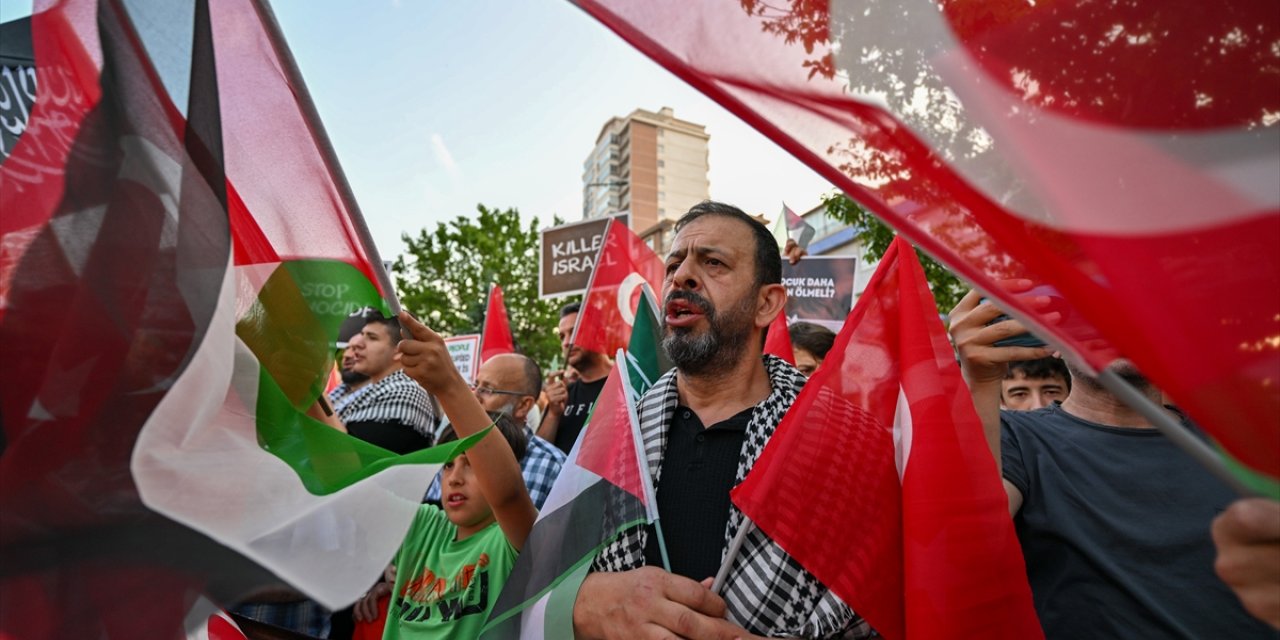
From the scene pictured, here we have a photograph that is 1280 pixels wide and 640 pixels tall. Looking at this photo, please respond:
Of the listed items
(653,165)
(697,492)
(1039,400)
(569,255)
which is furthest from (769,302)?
(653,165)

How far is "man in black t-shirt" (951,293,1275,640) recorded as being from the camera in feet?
5.13

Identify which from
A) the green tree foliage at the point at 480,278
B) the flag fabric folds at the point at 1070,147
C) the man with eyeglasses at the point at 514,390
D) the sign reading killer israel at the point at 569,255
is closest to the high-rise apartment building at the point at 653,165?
the green tree foliage at the point at 480,278

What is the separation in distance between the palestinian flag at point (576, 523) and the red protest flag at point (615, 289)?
3.36 meters

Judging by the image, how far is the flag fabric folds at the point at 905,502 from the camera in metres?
1.47

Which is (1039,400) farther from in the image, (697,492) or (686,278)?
(697,492)

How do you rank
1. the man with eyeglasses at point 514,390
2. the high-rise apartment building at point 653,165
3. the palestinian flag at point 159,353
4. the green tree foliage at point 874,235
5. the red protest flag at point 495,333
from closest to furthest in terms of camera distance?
the palestinian flag at point 159,353
the man with eyeglasses at point 514,390
the red protest flag at point 495,333
the green tree foliage at point 874,235
the high-rise apartment building at point 653,165

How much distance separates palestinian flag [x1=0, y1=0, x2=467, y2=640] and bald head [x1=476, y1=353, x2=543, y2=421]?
211cm

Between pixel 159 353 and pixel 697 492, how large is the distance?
1.23 m

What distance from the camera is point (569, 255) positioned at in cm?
772

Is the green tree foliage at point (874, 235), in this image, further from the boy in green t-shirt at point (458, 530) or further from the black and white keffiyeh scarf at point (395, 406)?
the boy in green t-shirt at point (458, 530)

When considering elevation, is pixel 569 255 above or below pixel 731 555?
above

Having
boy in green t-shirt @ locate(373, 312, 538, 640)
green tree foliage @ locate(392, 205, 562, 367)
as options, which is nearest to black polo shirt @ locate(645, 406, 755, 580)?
boy in green t-shirt @ locate(373, 312, 538, 640)

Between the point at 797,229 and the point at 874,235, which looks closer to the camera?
the point at 797,229

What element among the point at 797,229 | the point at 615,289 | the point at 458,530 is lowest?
the point at 458,530
